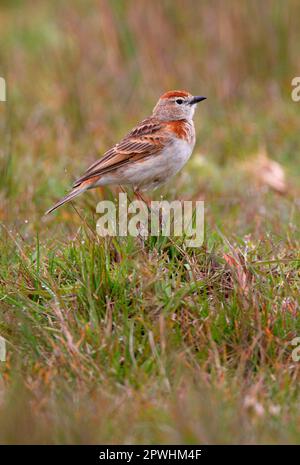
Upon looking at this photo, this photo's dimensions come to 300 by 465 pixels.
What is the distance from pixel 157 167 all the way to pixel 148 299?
166 cm

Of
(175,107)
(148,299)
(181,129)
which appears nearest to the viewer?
(148,299)

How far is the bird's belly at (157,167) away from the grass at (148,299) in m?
0.41

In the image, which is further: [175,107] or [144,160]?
[175,107]

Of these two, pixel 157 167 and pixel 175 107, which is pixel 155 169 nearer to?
pixel 157 167

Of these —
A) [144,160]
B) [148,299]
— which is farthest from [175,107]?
[148,299]

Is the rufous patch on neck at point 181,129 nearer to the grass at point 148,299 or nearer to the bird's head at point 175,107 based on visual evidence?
the bird's head at point 175,107

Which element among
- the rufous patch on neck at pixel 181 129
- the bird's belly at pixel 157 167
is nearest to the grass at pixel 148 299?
the bird's belly at pixel 157 167

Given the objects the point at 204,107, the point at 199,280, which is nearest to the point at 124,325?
the point at 199,280

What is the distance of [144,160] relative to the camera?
21.6 feet

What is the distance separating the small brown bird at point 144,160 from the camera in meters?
6.49

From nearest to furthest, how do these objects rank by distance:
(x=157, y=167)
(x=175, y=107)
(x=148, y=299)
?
(x=148, y=299) → (x=157, y=167) → (x=175, y=107)

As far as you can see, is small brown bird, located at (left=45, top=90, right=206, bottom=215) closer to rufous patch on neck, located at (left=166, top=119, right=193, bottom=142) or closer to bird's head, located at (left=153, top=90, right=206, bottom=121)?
rufous patch on neck, located at (left=166, top=119, right=193, bottom=142)

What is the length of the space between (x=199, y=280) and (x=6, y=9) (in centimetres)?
1032
